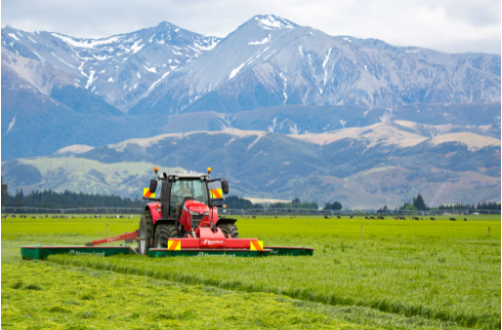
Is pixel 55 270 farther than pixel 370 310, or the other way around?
pixel 55 270

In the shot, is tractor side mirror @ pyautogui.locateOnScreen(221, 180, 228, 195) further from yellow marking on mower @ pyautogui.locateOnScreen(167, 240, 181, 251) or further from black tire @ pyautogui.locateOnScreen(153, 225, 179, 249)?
yellow marking on mower @ pyautogui.locateOnScreen(167, 240, 181, 251)

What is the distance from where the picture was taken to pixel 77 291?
1503 centimetres

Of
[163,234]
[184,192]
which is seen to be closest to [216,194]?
[184,192]

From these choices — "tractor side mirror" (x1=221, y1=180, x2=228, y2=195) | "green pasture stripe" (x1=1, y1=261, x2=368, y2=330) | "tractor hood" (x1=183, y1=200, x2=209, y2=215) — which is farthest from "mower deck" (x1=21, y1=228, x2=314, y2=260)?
"green pasture stripe" (x1=1, y1=261, x2=368, y2=330)

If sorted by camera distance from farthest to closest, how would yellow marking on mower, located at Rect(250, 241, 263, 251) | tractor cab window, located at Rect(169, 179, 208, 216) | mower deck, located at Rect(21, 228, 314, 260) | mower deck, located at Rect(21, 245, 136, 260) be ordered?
tractor cab window, located at Rect(169, 179, 208, 216), mower deck, located at Rect(21, 245, 136, 260), yellow marking on mower, located at Rect(250, 241, 263, 251), mower deck, located at Rect(21, 228, 314, 260)

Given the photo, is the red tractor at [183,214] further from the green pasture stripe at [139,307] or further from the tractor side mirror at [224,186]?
the green pasture stripe at [139,307]

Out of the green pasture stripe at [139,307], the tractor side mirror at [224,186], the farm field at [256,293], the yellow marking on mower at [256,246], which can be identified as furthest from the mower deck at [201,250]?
the green pasture stripe at [139,307]

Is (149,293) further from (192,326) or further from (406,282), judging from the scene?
(406,282)

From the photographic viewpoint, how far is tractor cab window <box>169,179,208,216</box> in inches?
1019

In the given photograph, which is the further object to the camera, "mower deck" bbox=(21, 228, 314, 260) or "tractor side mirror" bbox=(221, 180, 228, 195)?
"tractor side mirror" bbox=(221, 180, 228, 195)

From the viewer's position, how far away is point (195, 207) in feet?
80.3

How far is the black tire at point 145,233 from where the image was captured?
26.1 m

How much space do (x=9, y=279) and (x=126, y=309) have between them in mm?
5804

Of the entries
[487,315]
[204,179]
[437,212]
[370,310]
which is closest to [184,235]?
[204,179]
